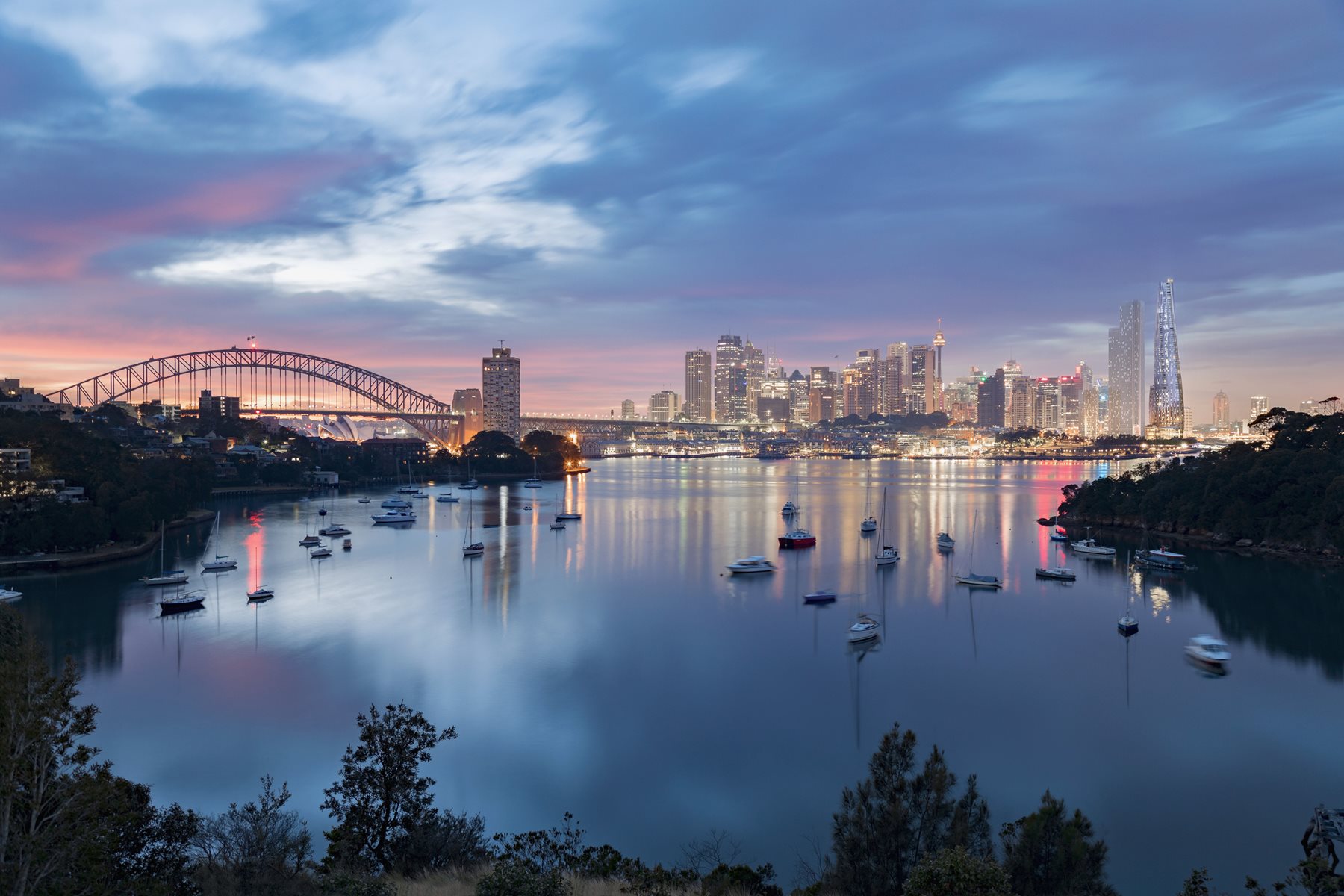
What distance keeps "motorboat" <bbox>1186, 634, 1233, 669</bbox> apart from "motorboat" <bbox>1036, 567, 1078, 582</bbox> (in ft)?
26.2

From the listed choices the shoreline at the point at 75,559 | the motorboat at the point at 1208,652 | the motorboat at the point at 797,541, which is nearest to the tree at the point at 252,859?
the motorboat at the point at 1208,652

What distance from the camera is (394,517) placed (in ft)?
134

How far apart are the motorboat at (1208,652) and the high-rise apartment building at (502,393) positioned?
95.0 meters

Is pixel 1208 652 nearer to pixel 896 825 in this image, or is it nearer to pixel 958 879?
pixel 896 825

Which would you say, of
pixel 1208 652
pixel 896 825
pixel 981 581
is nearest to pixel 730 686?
pixel 896 825

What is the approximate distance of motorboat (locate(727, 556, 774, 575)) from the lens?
26609mm

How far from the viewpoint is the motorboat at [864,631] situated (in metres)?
17.7

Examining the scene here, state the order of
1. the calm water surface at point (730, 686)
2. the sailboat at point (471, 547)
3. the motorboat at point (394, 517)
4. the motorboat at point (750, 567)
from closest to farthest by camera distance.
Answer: the calm water surface at point (730, 686)
the motorboat at point (750, 567)
the sailboat at point (471, 547)
the motorboat at point (394, 517)

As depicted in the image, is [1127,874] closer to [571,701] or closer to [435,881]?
[435,881]

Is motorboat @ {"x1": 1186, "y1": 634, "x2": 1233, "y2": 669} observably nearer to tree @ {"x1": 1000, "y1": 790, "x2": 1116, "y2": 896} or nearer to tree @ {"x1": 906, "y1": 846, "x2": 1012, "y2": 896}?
tree @ {"x1": 1000, "y1": 790, "x2": 1116, "y2": 896}

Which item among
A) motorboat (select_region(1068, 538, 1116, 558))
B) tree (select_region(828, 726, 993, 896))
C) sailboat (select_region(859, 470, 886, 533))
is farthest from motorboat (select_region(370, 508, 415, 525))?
tree (select_region(828, 726, 993, 896))

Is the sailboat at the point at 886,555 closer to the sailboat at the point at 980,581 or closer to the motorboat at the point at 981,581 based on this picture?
the sailboat at the point at 980,581

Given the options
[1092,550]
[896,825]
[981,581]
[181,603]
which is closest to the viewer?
[896,825]

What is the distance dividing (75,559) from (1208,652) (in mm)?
28545
